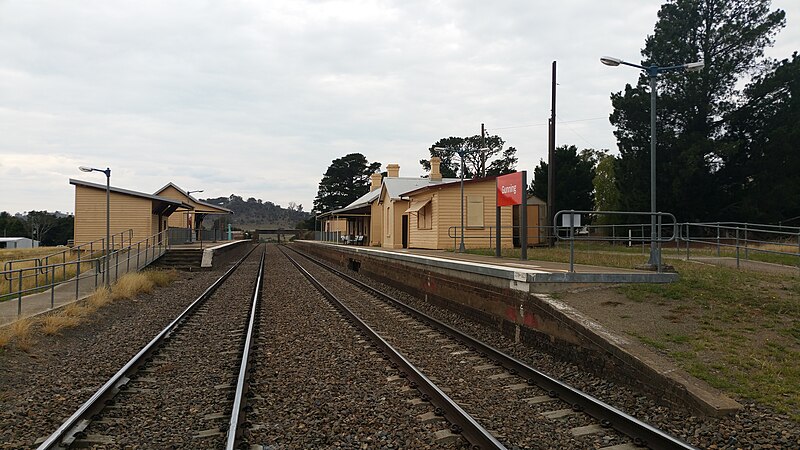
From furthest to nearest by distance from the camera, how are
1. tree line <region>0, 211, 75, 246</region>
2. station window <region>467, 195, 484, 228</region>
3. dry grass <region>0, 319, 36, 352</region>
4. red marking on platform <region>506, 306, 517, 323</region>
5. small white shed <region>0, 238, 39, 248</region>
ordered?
tree line <region>0, 211, 75, 246</region>
small white shed <region>0, 238, 39, 248</region>
station window <region>467, 195, 484, 228</region>
red marking on platform <region>506, 306, 517, 323</region>
dry grass <region>0, 319, 36, 352</region>

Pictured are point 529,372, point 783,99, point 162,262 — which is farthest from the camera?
point 783,99

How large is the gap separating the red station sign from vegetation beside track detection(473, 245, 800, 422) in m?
5.13

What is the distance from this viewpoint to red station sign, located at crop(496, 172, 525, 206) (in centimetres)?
1540

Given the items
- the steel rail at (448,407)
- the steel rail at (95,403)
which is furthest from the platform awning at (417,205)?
the steel rail at (448,407)

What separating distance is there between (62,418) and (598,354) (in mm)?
5710

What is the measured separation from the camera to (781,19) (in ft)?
102

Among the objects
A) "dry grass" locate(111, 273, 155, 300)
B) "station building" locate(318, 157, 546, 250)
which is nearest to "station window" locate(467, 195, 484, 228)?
"station building" locate(318, 157, 546, 250)

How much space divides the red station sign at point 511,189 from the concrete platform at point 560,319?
2779 millimetres

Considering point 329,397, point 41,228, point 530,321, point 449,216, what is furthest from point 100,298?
point 41,228

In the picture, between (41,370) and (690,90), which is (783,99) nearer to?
(690,90)

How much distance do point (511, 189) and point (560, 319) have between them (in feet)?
26.6

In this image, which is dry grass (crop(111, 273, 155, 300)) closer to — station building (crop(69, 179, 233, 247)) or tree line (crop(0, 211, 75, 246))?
station building (crop(69, 179, 233, 247))

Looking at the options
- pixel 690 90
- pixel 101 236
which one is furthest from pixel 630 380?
pixel 101 236

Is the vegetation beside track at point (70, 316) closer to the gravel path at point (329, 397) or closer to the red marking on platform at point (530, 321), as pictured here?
the gravel path at point (329, 397)
